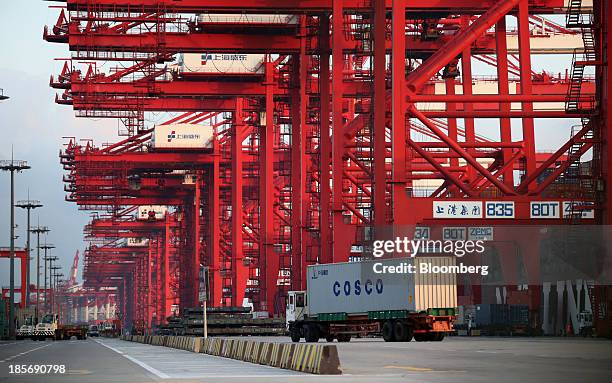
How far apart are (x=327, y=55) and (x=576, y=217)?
21.3m

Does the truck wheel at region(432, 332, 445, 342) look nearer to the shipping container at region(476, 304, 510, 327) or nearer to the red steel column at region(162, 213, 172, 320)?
the shipping container at region(476, 304, 510, 327)

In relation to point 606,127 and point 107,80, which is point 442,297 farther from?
point 107,80

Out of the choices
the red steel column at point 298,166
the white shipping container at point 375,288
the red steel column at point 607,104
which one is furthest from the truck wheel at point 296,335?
the red steel column at point 298,166

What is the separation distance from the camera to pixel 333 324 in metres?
50.8

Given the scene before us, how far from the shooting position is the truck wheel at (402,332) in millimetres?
46281

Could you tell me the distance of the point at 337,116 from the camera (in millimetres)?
56562

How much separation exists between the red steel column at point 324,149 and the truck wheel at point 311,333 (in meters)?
13.1

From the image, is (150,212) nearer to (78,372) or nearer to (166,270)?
(166,270)

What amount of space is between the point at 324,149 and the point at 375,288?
55.0 ft

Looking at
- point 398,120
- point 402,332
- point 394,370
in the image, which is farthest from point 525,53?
point 394,370

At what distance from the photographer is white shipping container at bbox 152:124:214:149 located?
3533 inches

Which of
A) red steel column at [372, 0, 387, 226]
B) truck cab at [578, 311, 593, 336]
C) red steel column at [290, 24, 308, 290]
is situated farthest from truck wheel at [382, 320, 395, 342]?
red steel column at [290, 24, 308, 290]

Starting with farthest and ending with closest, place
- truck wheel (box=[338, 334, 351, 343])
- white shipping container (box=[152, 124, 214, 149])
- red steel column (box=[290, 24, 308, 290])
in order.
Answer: white shipping container (box=[152, 124, 214, 149]) → red steel column (box=[290, 24, 308, 290]) → truck wheel (box=[338, 334, 351, 343])

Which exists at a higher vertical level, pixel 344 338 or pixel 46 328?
pixel 46 328
